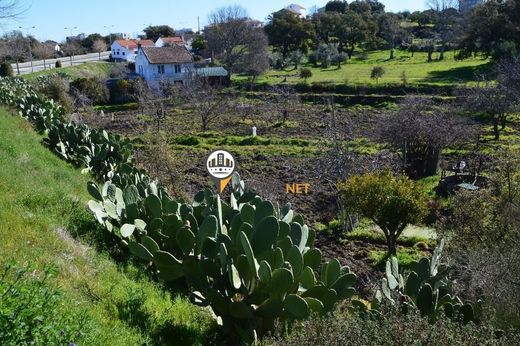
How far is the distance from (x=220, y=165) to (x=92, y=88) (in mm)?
31534

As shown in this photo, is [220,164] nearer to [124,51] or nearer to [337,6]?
[124,51]

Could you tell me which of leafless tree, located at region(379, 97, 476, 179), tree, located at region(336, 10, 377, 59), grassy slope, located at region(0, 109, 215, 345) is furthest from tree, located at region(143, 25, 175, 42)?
grassy slope, located at region(0, 109, 215, 345)

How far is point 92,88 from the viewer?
122 ft

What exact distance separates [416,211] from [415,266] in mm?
4186

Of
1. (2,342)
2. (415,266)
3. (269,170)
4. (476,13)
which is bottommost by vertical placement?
(269,170)

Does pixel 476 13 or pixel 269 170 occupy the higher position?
pixel 476 13

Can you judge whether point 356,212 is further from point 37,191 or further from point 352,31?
point 352,31

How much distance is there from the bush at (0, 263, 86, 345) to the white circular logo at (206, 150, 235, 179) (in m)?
4.29

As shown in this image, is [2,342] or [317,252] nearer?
[2,342]

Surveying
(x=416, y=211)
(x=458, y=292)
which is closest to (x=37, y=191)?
(x=458, y=292)

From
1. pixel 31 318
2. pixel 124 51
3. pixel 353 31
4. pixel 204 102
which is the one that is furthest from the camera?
pixel 124 51

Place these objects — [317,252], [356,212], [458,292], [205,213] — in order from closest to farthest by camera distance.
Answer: [317,252], [205,213], [458,292], [356,212]

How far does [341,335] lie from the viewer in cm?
389

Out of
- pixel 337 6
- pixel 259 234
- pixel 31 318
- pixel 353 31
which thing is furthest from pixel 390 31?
pixel 31 318
